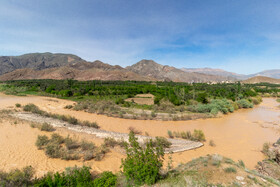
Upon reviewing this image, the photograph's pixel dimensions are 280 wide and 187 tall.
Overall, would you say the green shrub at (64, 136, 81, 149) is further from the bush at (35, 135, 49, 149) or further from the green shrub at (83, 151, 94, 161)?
the green shrub at (83, 151, 94, 161)

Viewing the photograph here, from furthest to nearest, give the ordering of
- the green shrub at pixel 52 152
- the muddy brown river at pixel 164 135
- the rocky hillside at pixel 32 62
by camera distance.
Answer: the rocky hillside at pixel 32 62
the green shrub at pixel 52 152
the muddy brown river at pixel 164 135

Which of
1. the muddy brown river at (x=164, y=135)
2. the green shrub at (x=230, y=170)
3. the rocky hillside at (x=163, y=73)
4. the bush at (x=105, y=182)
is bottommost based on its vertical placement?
the muddy brown river at (x=164, y=135)

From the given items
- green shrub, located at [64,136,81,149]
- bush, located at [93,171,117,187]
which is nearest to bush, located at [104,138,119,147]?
green shrub, located at [64,136,81,149]

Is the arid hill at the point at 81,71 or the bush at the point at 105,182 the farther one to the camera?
the arid hill at the point at 81,71

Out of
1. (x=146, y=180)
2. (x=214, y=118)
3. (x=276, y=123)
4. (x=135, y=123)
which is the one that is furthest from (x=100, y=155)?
(x=276, y=123)

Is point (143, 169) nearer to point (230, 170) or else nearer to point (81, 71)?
point (230, 170)

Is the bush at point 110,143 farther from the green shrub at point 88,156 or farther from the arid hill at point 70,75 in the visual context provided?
the arid hill at point 70,75

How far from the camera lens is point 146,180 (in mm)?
4633

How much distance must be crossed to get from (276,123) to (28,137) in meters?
26.2

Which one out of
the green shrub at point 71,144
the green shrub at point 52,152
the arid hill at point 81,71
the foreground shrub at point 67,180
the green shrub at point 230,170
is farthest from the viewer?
the arid hill at point 81,71

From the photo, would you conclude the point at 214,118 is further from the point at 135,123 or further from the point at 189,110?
the point at 135,123

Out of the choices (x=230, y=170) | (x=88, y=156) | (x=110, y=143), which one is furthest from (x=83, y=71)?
(x=230, y=170)

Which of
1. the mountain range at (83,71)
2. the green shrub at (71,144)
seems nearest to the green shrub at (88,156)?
the green shrub at (71,144)

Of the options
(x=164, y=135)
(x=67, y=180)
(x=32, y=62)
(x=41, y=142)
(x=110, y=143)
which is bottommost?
(x=164, y=135)
